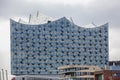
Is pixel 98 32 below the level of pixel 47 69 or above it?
above

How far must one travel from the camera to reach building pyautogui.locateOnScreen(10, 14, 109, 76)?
166250mm

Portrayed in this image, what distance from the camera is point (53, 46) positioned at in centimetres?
16900

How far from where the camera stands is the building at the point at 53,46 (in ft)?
545

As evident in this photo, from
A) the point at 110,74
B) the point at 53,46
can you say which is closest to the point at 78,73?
Answer: the point at 110,74

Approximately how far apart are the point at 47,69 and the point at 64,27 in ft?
54.4

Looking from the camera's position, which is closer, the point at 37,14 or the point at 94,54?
the point at 94,54

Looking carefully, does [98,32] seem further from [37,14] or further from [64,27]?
[37,14]

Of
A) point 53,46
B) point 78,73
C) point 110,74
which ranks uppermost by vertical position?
point 53,46

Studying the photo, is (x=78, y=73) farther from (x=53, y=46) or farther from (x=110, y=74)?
(x=53, y=46)

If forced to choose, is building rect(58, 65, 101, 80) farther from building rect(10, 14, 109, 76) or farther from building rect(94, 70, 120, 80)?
building rect(10, 14, 109, 76)

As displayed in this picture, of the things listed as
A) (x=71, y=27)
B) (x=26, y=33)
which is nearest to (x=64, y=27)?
(x=71, y=27)

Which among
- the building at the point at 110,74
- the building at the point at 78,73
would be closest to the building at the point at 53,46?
the building at the point at 78,73

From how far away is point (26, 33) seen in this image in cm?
16800

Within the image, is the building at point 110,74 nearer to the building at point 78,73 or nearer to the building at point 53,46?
the building at point 78,73
